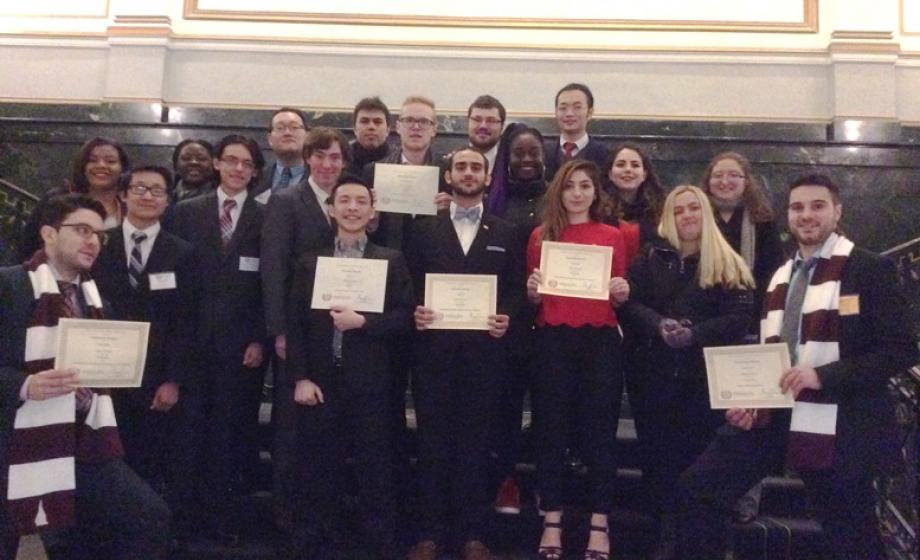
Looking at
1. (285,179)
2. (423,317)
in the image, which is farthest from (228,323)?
(285,179)

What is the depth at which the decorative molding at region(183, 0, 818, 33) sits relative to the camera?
8.23 m

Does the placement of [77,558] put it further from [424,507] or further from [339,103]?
[339,103]

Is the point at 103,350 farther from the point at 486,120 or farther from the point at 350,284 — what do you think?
the point at 486,120

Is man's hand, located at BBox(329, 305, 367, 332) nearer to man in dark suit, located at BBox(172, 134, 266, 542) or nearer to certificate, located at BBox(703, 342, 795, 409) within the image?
man in dark suit, located at BBox(172, 134, 266, 542)

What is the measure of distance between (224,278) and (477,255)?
4.54 feet

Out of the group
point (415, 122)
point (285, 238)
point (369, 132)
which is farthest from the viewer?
point (369, 132)

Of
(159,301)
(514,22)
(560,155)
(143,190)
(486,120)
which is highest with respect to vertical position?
(514,22)

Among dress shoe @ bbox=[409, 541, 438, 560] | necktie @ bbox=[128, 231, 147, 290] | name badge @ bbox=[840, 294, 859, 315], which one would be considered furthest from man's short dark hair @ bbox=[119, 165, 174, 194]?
name badge @ bbox=[840, 294, 859, 315]

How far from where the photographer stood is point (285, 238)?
4.67 meters

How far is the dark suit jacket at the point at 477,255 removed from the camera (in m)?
4.59

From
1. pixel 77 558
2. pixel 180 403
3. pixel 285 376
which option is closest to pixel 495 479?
pixel 285 376

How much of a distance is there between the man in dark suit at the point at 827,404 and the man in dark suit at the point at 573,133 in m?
1.72

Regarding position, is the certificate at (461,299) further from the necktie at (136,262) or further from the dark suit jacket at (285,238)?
the necktie at (136,262)

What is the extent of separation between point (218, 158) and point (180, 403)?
143 centimetres
